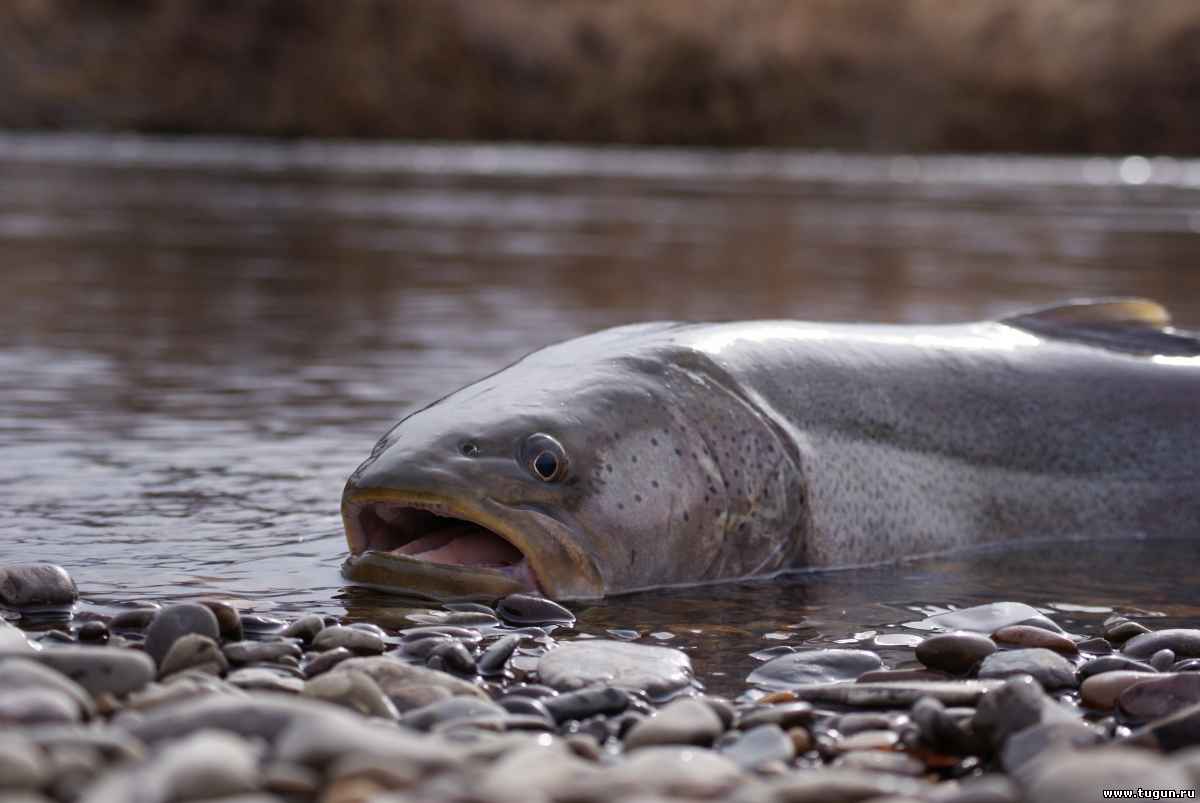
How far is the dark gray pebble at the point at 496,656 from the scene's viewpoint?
4523 mm

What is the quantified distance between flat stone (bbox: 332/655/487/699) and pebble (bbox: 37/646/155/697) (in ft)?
1.43

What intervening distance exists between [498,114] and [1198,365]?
216 feet

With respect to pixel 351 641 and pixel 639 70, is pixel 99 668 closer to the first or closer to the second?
pixel 351 641

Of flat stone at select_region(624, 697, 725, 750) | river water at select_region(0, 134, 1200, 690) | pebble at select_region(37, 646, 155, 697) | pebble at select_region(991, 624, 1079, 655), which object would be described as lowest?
river water at select_region(0, 134, 1200, 690)

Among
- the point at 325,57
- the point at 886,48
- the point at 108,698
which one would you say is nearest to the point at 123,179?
the point at 108,698

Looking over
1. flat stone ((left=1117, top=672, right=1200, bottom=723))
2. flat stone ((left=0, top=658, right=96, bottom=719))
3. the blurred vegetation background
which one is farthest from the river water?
the blurred vegetation background

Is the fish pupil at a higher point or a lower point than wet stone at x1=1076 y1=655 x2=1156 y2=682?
higher

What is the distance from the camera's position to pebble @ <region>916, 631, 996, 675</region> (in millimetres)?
4629

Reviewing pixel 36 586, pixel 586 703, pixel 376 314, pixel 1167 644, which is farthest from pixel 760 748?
pixel 376 314

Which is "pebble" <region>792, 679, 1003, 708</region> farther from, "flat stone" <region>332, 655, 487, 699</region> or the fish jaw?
the fish jaw

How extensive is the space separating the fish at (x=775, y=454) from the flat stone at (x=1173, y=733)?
1.87m

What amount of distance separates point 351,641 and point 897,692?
1.25m

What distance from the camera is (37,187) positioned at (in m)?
28.7

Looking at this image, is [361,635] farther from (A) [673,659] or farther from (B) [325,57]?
(B) [325,57]
